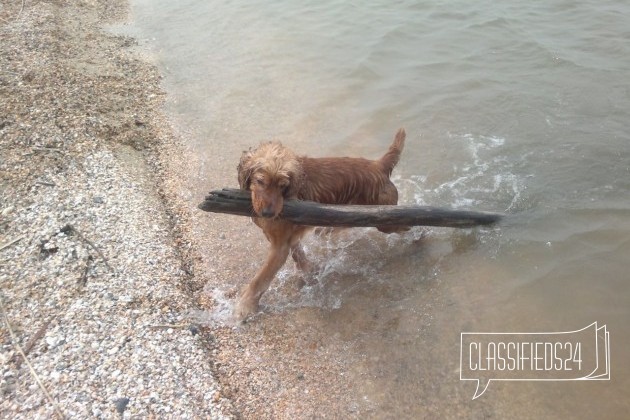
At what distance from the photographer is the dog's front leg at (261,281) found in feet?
16.2

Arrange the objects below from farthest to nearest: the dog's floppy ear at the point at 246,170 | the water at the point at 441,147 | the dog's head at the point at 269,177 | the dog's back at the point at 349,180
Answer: the dog's back at the point at 349,180
the water at the point at 441,147
the dog's floppy ear at the point at 246,170
the dog's head at the point at 269,177

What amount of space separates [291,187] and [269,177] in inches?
9.4

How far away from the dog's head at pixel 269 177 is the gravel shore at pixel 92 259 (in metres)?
1.48

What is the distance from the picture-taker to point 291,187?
4.37 metres

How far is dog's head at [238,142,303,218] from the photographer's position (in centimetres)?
421

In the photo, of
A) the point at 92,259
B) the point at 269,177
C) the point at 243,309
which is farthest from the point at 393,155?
the point at 92,259

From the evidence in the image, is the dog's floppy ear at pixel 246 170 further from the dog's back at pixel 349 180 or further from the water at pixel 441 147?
the water at pixel 441 147

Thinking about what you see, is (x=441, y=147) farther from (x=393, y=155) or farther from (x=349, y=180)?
(x=349, y=180)

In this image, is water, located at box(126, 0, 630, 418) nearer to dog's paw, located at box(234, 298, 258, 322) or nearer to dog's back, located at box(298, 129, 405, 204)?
dog's paw, located at box(234, 298, 258, 322)

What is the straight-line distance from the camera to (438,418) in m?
4.04

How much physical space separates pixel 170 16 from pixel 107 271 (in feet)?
32.7

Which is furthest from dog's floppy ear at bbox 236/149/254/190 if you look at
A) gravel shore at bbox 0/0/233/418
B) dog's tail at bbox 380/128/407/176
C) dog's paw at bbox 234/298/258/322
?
dog's tail at bbox 380/128/407/176

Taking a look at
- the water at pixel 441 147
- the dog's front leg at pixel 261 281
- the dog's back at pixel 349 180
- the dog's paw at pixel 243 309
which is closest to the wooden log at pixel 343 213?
the dog's back at pixel 349 180

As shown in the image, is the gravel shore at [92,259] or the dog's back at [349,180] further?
the dog's back at [349,180]
